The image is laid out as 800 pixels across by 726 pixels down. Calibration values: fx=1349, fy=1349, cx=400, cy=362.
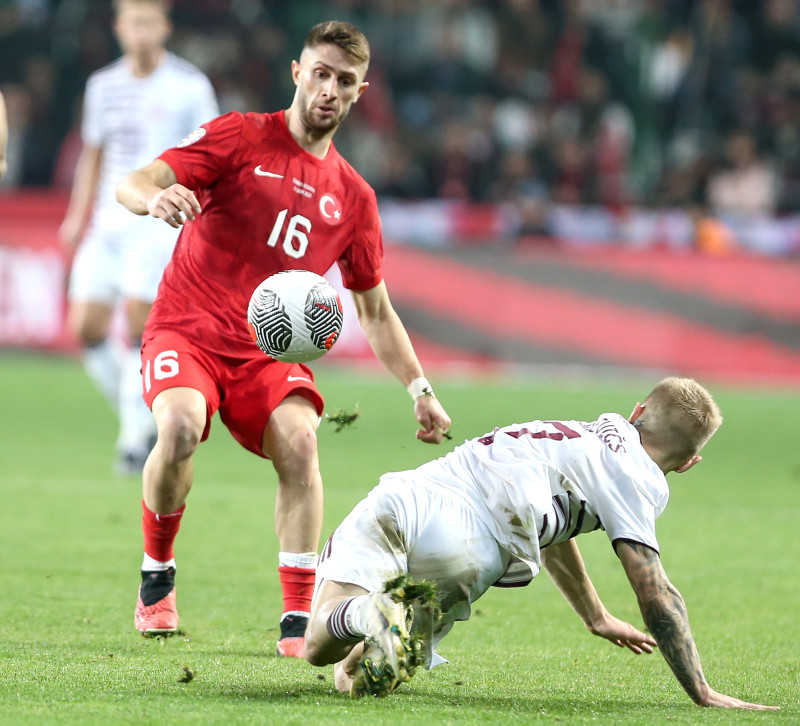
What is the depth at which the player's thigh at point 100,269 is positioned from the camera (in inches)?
346

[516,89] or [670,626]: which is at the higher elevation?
[516,89]

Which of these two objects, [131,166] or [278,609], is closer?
[278,609]

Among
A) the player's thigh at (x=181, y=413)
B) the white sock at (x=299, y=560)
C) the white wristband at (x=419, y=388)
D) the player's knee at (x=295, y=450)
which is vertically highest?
the white wristband at (x=419, y=388)

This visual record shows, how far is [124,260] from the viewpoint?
8703mm

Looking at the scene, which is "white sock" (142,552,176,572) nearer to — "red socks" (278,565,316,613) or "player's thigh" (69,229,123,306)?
"red socks" (278,565,316,613)

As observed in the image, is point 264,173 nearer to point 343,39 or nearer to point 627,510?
point 343,39

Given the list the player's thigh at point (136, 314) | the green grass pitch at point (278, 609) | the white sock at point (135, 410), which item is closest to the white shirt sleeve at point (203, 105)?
the player's thigh at point (136, 314)

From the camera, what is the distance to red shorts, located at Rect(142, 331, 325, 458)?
4.87 m

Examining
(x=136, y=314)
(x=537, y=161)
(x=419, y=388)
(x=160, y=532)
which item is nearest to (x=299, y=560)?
(x=160, y=532)

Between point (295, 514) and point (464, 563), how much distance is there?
1.04m

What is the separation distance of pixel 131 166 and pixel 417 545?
206 inches

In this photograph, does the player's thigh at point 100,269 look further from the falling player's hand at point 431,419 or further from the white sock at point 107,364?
the falling player's hand at point 431,419

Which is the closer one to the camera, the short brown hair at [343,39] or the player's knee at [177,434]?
the player's knee at [177,434]

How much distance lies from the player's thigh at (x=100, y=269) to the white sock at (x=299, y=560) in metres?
4.32
